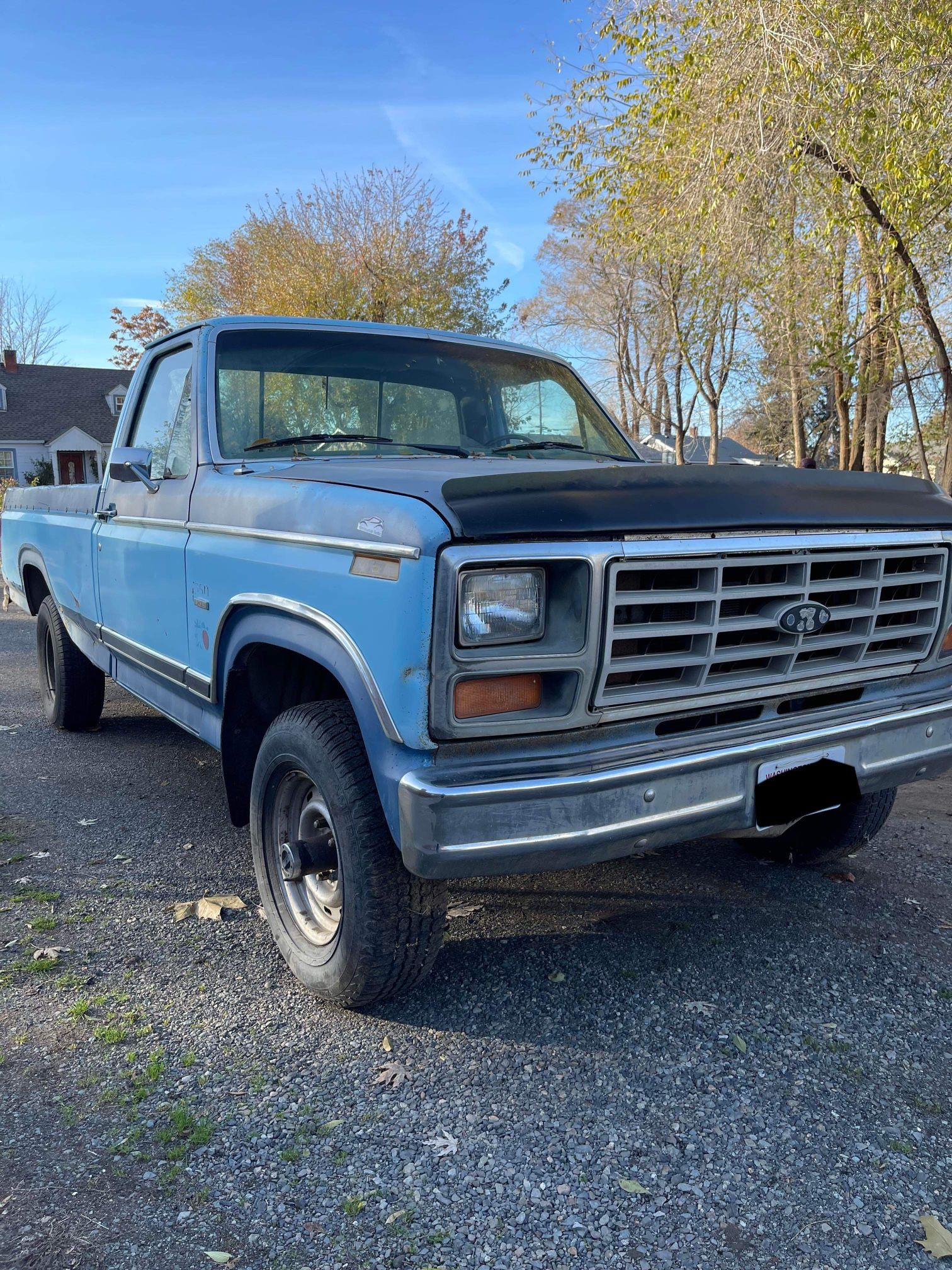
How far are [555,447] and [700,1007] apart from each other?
2238mm

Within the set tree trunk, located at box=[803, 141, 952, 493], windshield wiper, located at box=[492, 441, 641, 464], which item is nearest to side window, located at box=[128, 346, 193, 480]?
windshield wiper, located at box=[492, 441, 641, 464]

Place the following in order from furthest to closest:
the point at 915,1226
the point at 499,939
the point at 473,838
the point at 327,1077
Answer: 1. the point at 499,939
2. the point at 327,1077
3. the point at 473,838
4. the point at 915,1226

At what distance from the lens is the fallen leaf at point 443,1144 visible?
2.18 metres

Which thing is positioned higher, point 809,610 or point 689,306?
point 689,306

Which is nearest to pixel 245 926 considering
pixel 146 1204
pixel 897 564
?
pixel 146 1204

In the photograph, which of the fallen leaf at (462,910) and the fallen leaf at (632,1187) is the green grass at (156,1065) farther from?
the fallen leaf at (632,1187)

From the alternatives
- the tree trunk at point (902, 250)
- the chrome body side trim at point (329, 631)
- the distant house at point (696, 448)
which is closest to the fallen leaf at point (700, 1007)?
the chrome body side trim at point (329, 631)

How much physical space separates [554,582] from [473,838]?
2.05ft

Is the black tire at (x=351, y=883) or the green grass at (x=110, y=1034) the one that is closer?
the black tire at (x=351, y=883)

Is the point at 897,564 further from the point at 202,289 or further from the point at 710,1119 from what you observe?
the point at 202,289

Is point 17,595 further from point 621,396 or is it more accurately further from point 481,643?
point 621,396

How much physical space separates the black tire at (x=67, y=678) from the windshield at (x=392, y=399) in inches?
99.6

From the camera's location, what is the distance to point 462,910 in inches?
133

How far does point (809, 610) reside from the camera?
101 inches
